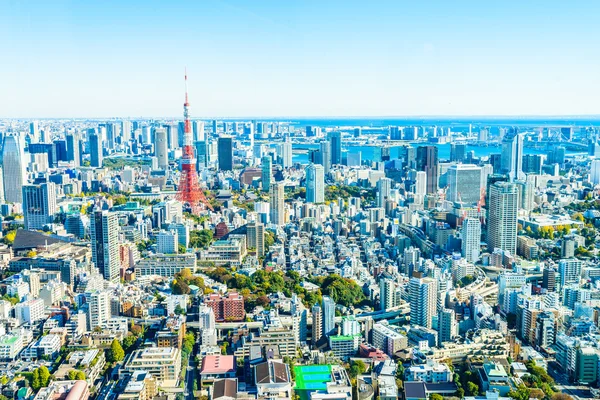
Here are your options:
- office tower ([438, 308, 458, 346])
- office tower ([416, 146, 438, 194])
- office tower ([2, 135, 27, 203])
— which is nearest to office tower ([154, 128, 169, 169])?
office tower ([2, 135, 27, 203])

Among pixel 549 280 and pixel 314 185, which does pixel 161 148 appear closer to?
pixel 314 185

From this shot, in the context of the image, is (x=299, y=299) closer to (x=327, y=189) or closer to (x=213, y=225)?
(x=213, y=225)

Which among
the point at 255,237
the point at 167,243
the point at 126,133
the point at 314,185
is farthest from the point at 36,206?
the point at 126,133

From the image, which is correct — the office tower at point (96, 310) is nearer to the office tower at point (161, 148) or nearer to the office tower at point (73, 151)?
the office tower at point (161, 148)

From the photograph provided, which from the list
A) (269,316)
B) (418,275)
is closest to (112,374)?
(269,316)

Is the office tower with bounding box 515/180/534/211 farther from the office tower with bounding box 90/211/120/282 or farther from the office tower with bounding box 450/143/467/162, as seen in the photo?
the office tower with bounding box 90/211/120/282

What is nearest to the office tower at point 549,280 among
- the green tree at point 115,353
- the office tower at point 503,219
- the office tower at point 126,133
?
the office tower at point 503,219
